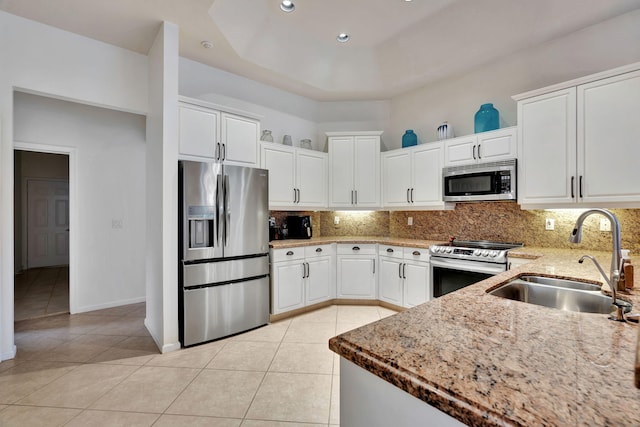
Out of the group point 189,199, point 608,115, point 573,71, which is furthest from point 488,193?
point 189,199

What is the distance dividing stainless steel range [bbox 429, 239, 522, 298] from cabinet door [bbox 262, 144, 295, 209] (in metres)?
1.91

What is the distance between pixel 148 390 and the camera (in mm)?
2164

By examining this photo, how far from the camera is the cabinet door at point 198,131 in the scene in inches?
114

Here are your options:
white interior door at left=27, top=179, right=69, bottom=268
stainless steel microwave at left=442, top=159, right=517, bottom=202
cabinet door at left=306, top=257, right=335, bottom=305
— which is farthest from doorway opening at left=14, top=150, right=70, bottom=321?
stainless steel microwave at left=442, top=159, right=517, bottom=202

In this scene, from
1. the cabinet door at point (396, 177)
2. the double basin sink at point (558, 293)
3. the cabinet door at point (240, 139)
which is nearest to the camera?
the double basin sink at point (558, 293)

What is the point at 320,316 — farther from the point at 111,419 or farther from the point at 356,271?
the point at 111,419

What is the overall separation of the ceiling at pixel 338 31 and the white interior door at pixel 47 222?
5.23 m

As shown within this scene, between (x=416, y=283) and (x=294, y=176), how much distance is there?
2.06 m

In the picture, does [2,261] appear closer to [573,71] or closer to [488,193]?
[488,193]

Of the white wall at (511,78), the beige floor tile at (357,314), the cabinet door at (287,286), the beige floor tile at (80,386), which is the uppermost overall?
the white wall at (511,78)

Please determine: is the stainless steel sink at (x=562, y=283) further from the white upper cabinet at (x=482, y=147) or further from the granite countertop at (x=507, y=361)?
the white upper cabinet at (x=482, y=147)

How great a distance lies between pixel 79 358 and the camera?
2.63m

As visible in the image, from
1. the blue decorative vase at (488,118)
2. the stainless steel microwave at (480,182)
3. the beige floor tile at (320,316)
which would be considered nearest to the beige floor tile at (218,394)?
the beige floor tile at (320,316)

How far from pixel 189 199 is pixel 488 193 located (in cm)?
309
